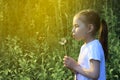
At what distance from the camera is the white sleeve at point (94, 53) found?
12.6 feet

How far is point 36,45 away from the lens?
6977 mm

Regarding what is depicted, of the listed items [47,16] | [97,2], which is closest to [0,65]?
[47,16]

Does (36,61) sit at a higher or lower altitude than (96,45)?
lower

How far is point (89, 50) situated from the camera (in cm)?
393

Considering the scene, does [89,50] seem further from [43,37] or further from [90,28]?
[43,37]

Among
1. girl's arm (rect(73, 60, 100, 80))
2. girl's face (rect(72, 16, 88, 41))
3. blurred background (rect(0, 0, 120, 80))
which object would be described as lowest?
blurred background (rect(0, 0, 120, 80))

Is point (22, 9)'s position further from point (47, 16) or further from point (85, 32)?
point (85, 32)

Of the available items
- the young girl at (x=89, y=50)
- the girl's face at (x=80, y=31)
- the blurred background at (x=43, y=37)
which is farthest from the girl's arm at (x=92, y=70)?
the blurred background at (x=43, y=37)

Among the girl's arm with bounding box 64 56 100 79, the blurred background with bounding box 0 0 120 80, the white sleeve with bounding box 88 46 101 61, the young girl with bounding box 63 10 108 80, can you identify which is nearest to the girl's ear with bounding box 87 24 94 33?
the young girl with bounding box 63 10 108 80

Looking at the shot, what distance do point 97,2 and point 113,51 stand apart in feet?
4.75

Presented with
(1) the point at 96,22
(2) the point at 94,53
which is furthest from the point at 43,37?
(2) the point at 94,53

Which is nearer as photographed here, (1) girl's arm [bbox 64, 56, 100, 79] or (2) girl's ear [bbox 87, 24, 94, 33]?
(1) girl's arm [bbox 64, 56, 100, 79]

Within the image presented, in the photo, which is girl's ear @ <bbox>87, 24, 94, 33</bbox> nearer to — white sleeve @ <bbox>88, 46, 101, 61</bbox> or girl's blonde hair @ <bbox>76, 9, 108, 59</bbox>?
girl's blonde hair @ <bbox>76, 9, 108, 59</bbox>

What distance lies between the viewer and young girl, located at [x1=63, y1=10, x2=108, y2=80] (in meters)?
3.82
